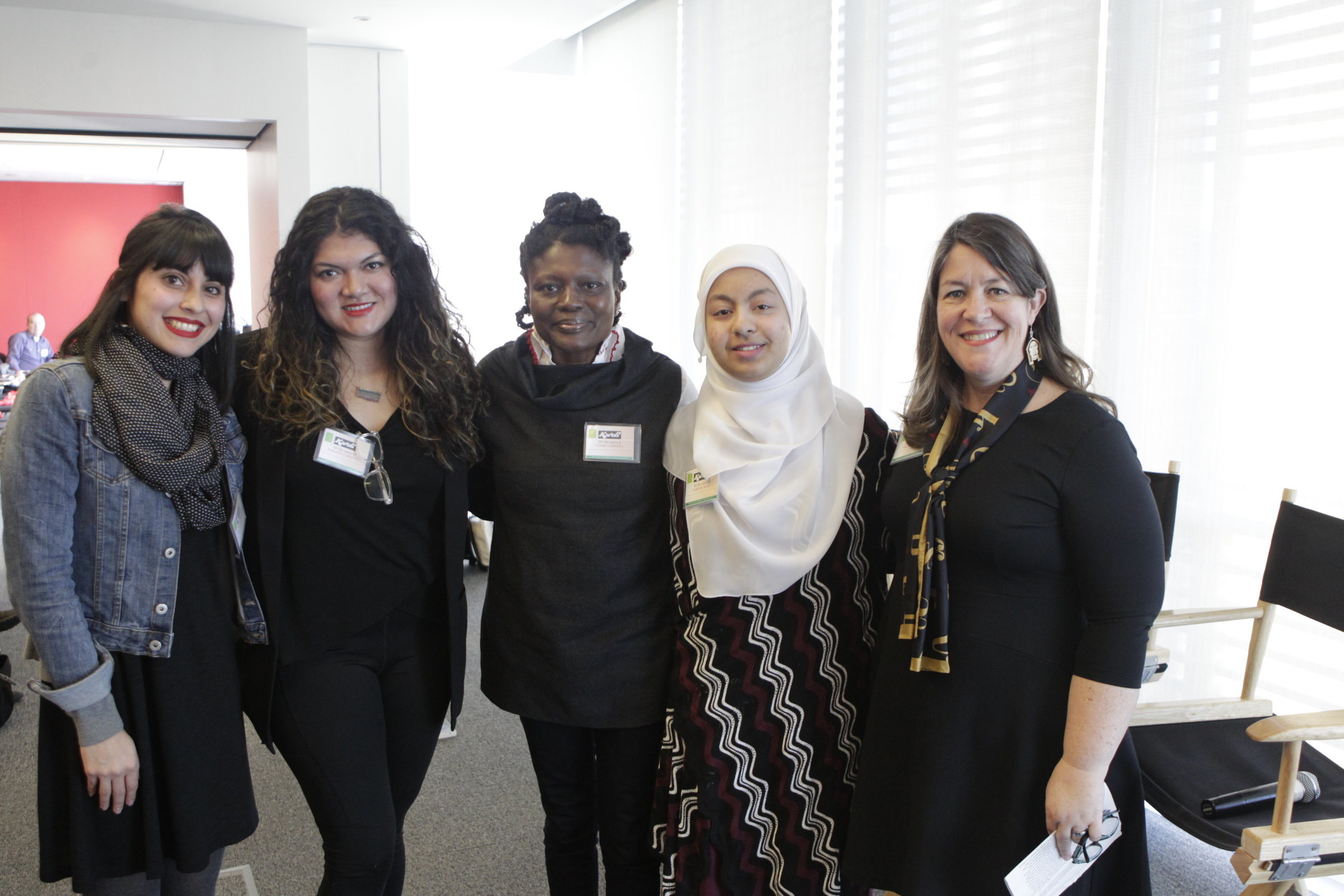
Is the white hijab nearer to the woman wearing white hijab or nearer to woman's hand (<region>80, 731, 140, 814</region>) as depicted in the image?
the woman wearing white hijab

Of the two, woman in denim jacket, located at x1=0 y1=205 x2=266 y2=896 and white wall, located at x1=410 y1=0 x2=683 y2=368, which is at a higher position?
white wall, located at x1=410 y1=0 x2=683 y2=368

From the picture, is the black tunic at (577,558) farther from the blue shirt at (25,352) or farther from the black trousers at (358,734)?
the blue shirt at (25,352)

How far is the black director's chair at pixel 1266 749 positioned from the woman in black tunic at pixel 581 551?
3.79ft

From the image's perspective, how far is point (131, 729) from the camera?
159cm

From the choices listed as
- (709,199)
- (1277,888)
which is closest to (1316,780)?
(1277,888)

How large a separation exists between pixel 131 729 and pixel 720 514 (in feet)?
3.53

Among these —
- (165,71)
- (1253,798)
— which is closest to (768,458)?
(1253,798)

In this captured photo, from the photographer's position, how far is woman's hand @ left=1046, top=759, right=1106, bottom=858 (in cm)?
147

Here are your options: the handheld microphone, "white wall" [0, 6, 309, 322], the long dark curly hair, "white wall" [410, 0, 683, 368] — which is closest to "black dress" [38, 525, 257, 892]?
the long dark curly hair

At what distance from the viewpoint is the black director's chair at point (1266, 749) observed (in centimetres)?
178

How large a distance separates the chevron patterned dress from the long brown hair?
18cm

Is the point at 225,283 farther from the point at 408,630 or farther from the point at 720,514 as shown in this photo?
the point at 720,514

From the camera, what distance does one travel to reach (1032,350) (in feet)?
5.26

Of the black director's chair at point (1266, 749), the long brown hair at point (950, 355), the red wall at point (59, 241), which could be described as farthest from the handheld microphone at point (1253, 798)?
the red wall at point (59, 241)
